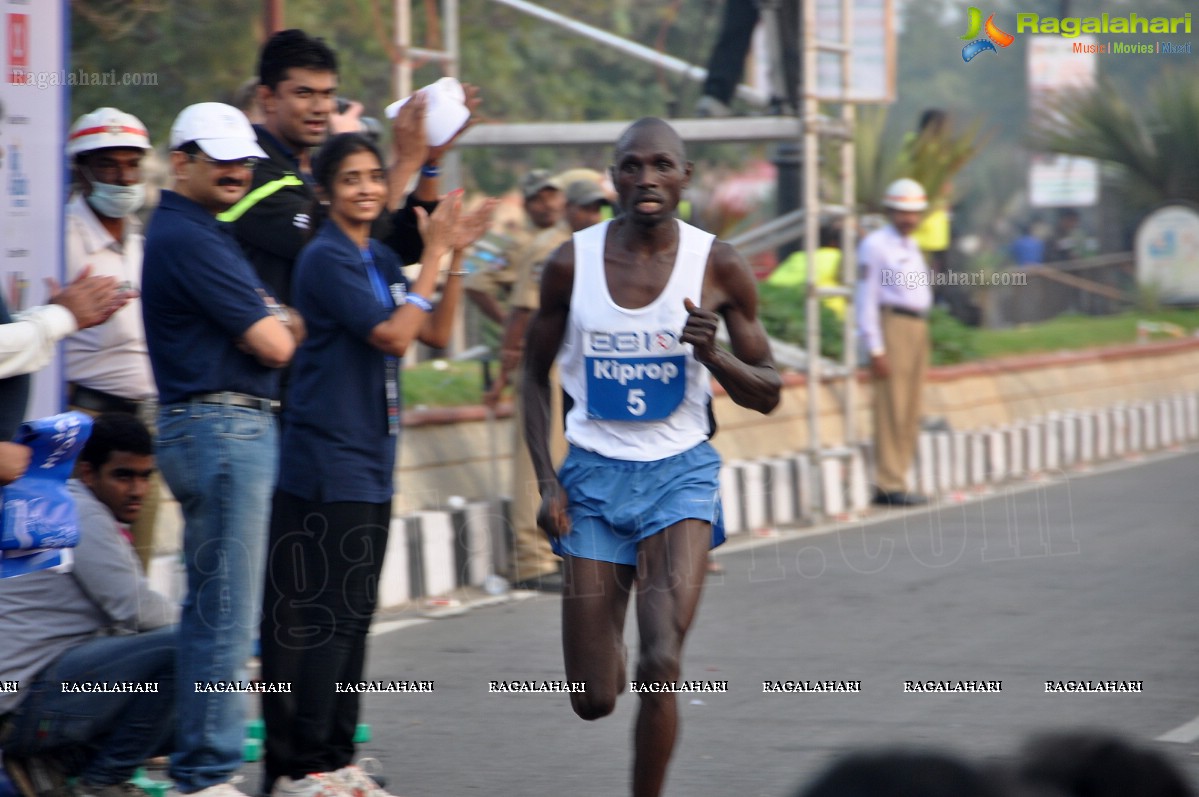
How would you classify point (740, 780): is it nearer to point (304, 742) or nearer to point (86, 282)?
point (304, 742)

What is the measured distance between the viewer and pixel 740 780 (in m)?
5.59

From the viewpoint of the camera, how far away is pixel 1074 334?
19.6 m

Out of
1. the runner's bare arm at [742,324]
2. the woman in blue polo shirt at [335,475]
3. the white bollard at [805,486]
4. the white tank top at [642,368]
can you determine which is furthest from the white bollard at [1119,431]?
the woman in blue polo shirt at [335,475]

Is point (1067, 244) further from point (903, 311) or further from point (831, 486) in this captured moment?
point (831, 486)

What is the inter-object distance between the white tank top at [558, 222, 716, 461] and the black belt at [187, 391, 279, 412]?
3.01 ft

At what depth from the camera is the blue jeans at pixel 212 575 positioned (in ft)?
16.2

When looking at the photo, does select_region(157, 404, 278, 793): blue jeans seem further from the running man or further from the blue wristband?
the running man

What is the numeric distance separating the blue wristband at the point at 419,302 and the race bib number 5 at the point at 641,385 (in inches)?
21.2

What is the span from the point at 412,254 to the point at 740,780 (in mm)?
2009

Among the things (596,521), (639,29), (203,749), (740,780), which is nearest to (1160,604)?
(740,780)

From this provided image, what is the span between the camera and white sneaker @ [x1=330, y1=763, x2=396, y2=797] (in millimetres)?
5227

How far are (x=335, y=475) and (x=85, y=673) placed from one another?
2.89 feet

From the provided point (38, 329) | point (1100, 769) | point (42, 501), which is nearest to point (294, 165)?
point (38, 329)

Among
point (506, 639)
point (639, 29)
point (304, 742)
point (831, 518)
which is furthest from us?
point (639, 29)
